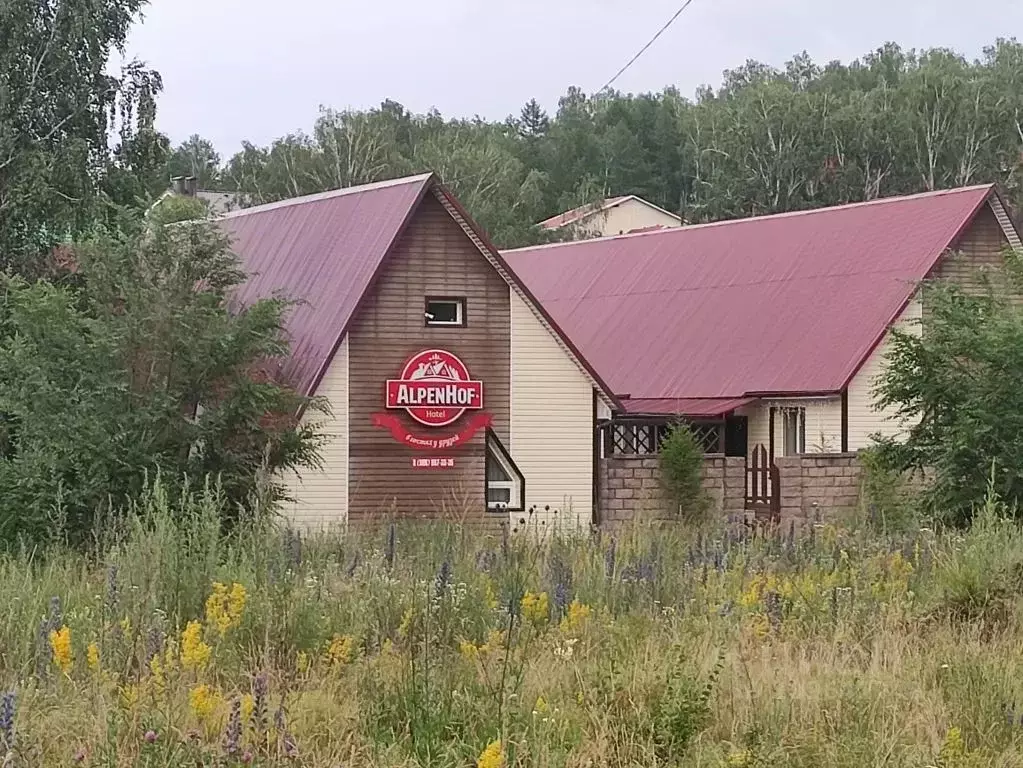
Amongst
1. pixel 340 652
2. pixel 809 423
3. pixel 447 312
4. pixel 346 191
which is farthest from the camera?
pixel 809 423

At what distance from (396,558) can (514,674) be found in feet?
9.04

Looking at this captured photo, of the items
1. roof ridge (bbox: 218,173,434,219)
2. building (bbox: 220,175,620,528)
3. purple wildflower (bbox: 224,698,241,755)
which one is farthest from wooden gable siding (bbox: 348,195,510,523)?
purple wildflower (bbox: 224,698,241,755)

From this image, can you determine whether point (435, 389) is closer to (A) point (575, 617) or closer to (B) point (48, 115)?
(B) point (48, 115)

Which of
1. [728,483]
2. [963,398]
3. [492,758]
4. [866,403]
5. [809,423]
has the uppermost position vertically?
[866,403]

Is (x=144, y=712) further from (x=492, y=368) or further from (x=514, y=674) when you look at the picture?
(x=492, y=368)

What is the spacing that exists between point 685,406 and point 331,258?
8.51 metres

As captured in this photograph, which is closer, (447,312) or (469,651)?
(469,651)

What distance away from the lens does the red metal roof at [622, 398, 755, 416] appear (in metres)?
32.9

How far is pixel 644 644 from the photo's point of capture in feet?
28.8

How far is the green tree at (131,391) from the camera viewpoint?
17.4 m

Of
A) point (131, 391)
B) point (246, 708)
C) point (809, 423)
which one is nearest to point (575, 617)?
point (246, 708)

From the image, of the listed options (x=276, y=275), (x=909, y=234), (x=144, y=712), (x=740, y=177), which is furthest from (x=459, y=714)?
(x=740, y=177)

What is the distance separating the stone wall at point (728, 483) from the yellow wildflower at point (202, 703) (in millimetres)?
21049

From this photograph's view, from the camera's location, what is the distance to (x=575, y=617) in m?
9.18
